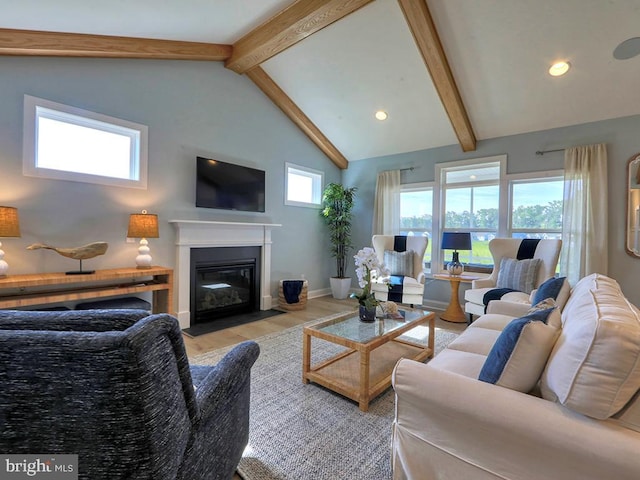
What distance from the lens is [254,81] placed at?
13.7 ft

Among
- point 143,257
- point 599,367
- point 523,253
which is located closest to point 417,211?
point 523,253

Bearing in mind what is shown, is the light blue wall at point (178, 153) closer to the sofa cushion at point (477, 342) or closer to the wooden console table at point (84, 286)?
the wooden console table at point (84, 286)

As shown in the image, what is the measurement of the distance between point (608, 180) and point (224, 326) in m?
4.81

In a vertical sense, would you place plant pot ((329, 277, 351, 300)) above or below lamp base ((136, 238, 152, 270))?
below

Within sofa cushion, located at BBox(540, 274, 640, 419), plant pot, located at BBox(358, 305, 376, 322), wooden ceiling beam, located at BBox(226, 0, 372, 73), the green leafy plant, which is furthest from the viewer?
the green leafy plant

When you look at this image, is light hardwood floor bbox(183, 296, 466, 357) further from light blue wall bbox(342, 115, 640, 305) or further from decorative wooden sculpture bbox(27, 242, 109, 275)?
light blue wall bbox(342, 115, 640, 305)

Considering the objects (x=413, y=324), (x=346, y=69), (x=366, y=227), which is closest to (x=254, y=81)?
(x=346, y=69)

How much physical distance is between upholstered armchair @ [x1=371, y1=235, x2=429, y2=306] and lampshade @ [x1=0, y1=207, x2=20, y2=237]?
3.50 m

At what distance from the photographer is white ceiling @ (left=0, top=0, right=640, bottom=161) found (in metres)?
2.55

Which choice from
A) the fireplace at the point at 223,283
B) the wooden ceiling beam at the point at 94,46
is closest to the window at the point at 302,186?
the fireplace at the point at 223,283

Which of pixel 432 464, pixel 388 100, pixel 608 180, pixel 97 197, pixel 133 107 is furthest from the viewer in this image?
pixel 388 100

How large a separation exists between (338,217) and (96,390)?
466 cm

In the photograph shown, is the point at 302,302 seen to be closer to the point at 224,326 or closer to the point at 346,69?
the point at 224,326

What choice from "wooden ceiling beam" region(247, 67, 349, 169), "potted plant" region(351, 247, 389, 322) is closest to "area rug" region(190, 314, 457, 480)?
"potted plant" region(351, 247, 389, 322)
